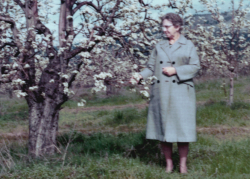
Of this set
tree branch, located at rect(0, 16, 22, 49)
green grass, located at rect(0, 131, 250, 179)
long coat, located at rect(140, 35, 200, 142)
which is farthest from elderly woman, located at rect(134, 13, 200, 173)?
tree branch, located at rect(0, 16, 22, 49)

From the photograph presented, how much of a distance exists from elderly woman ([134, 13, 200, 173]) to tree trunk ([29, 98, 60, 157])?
6.99 ft

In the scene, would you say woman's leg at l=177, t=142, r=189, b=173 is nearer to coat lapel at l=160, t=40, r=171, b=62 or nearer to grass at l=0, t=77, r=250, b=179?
grass at l=0, t=77, r=250, b=179

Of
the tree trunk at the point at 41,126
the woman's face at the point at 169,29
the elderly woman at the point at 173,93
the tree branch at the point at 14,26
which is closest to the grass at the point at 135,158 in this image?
the tree trunk at the point at 41,126

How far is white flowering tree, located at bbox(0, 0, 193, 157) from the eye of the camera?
4949mm

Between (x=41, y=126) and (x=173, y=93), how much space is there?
106 inches

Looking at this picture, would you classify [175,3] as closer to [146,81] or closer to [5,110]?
Answer: [146,81]

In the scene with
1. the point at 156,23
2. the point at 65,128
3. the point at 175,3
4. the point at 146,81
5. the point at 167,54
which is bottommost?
the point at 65,128

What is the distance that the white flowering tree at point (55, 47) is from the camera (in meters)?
4.95

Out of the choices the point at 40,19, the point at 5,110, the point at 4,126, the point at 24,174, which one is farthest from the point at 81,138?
the point at 5,110

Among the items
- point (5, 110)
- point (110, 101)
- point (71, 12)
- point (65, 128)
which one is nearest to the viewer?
point (71, 12)

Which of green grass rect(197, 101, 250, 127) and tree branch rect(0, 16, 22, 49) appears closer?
tree branch rect(0, 16, 22, 49)

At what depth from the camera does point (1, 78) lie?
15.7ft

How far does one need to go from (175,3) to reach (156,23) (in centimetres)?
55

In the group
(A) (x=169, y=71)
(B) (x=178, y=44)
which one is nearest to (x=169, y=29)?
(B) (x=178, y=44)
